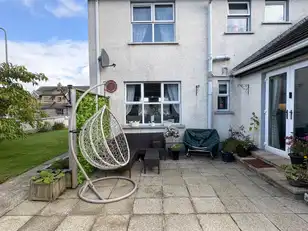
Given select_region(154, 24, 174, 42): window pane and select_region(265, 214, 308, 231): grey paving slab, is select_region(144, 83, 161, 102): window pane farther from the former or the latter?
select_region(265, 214, 308, 231): grey paving slab

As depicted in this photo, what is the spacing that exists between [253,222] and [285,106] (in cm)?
358

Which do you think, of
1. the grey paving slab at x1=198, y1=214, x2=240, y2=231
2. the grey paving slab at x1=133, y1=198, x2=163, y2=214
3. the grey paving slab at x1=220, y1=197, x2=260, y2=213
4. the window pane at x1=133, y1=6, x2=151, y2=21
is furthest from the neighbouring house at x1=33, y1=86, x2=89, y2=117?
the window pane at x1=133, y1=6, x2=151, y2=21

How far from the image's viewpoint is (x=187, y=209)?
3.14 m

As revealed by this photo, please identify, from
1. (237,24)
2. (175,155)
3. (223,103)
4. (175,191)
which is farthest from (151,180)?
(237,24)

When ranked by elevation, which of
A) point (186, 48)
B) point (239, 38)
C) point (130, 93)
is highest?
point (239, 38)

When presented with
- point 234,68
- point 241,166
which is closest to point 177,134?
point 241,166

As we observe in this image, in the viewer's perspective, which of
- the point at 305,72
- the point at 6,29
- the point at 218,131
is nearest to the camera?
the point at 305,72

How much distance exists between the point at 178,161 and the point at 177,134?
1.08 meters

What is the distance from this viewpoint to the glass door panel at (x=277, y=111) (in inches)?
206

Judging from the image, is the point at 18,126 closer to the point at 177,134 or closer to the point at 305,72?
the point at 177,134

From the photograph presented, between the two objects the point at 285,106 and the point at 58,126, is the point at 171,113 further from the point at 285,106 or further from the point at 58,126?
the point at 58,126

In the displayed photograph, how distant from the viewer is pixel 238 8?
724 cm

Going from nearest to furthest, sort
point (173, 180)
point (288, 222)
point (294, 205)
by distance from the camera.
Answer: point (288, 222) < point (294, 205) < point (173, 180)

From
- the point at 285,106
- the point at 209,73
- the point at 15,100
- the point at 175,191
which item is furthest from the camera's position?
the point at 209,73
